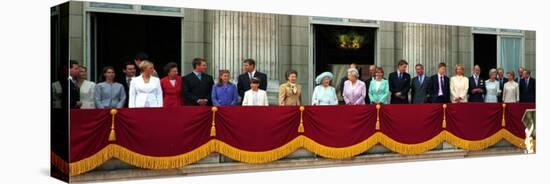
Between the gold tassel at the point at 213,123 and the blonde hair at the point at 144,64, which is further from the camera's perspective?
the gold tassel at the point at 213,123

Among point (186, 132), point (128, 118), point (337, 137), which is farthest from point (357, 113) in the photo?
point (128, 118)

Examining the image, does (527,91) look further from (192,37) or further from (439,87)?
(192,37)

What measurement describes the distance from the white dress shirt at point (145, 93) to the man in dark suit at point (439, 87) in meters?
5.19

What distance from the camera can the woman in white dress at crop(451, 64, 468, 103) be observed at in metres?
13.7

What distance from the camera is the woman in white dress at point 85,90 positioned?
10328 millimetres

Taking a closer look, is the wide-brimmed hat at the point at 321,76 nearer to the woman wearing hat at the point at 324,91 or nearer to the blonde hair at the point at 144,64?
the woman wearing hat at the point at 324,91

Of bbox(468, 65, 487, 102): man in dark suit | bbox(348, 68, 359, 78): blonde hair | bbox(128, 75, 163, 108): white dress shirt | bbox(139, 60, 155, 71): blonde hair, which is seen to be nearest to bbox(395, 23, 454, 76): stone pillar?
bbox(468, 65, 487, 102): man in dark suit

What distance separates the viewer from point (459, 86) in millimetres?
13820

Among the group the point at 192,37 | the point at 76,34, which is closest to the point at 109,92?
the point at 76,34

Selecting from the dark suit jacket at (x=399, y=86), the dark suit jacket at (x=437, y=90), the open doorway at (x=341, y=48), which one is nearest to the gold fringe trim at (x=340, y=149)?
the dark suit jacket at (x=399, y=86)

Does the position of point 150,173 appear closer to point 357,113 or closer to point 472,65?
point 357,113

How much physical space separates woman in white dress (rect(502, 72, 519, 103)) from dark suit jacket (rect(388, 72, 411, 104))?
7.80 feet

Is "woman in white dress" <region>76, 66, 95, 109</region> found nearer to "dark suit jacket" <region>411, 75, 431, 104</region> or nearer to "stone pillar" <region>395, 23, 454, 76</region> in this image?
"stone pillar" <region>395, 23, 454, 76</region>

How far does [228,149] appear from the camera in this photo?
1157cm
